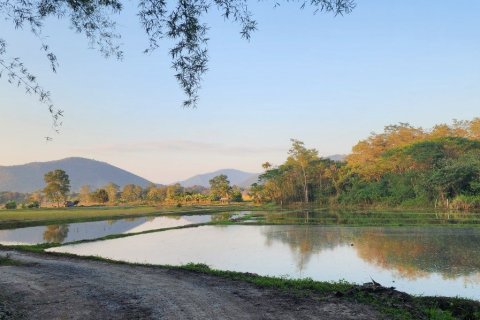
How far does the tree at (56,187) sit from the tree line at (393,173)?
3443 centimetres

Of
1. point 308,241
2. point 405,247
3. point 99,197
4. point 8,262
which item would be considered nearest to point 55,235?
point 8,262

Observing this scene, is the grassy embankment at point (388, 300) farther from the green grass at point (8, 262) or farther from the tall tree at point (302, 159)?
the tall tree at point (302, 159)

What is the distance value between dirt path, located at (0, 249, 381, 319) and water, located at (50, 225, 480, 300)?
3.13 m

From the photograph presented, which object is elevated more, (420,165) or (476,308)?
(420,165)

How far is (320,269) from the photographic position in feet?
37.6

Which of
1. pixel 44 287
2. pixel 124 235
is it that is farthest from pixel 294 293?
pixel 124 235

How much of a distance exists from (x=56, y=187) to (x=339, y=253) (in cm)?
6605

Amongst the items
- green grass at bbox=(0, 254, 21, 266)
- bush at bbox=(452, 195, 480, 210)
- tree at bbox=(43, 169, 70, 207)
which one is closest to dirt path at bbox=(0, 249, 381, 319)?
green grass at bbox=(0, 254, 21, 266)

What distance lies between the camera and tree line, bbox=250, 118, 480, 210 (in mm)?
40000

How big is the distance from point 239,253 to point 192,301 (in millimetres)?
8263

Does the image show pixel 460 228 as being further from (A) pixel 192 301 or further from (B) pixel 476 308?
(A) pixel 192 301

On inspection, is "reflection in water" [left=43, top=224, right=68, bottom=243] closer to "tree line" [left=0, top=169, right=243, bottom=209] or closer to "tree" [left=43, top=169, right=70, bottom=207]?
"tree line" [left=0, top=169, right=243, bottom=209]

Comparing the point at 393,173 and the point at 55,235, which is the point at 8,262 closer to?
the point at 55,235

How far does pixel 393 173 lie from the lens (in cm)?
5162
